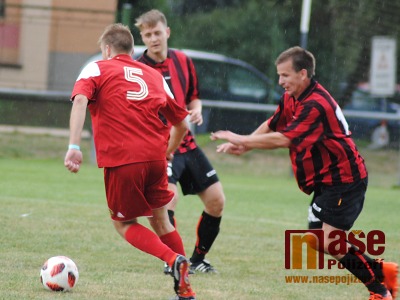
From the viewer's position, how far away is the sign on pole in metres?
16.9

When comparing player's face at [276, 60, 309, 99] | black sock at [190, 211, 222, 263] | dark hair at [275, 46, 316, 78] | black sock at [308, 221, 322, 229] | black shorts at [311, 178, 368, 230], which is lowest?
black sock at [190, 211, 222, 263]

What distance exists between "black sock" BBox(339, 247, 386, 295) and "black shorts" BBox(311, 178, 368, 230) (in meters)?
0.20

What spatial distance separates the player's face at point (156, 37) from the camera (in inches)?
292

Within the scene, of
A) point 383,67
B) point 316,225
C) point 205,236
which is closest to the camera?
point 316,225

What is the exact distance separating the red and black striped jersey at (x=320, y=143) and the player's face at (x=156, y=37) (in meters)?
1.58

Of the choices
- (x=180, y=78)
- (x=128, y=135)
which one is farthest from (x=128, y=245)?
(x=128, y=135)

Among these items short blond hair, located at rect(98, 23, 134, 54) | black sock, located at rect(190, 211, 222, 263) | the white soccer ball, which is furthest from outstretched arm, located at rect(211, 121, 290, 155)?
black sock, located at rect(190, 211, 222, 263)

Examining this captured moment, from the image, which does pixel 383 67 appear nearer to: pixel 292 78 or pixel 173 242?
pixel 292 78

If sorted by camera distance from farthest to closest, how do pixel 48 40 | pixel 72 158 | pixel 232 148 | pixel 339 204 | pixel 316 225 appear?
pixel 48 40, pixel 316 225, pixel 339 204, pixel 232 148, pixel 72 158

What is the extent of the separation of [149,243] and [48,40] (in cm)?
1421

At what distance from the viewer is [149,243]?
5.84 meters

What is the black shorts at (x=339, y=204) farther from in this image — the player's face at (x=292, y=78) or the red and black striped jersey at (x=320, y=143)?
the player's face at (x=292, y=78)

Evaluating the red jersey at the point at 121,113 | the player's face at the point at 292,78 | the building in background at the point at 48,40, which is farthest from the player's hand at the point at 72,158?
the building in background at the point at 48,40

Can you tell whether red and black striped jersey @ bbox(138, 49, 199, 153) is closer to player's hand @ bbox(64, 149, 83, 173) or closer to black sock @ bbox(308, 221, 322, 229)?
black sock @ bbox(308, 221, 322, 229)
